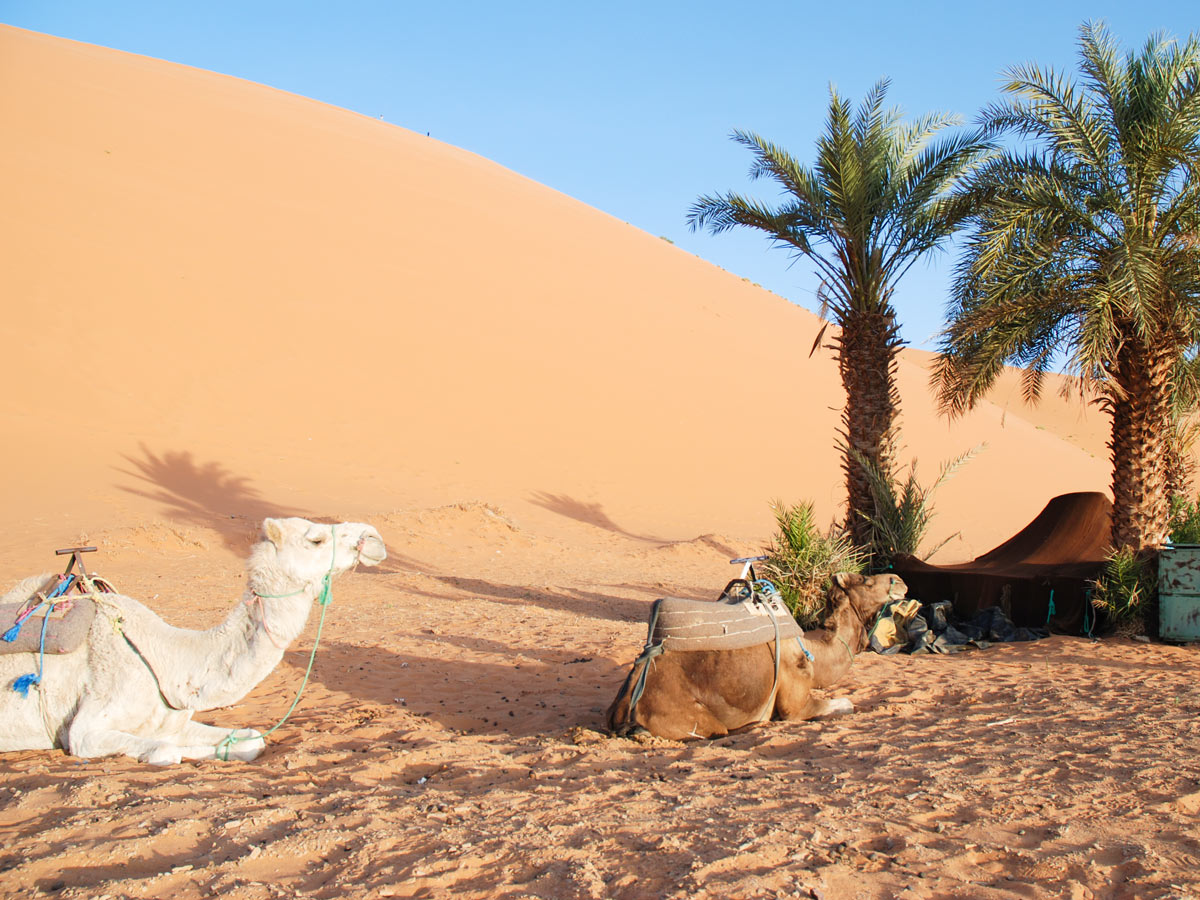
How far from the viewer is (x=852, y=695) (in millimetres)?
6336

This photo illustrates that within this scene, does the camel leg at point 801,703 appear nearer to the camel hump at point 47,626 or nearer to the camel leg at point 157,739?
the camel leg at point 157,739

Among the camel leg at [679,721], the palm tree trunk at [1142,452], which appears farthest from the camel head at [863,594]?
the camel leg at [679,721]

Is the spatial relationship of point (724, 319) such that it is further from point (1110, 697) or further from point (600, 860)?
point (600, 860)

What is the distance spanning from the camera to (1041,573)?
9461 millimetres

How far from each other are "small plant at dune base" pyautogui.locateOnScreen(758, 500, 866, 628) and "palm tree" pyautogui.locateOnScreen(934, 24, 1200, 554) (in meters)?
2.79

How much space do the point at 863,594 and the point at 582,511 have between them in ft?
46.2

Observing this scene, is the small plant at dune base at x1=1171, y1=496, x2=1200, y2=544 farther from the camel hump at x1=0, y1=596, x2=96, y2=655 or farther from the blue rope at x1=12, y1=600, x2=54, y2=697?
the blue rope at x1=12, y1=600, x2=54, y2=697

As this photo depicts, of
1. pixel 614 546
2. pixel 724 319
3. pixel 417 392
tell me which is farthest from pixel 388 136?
pixel 614 546

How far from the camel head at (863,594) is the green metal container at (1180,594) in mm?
2471

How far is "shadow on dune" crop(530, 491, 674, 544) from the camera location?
69.9 feet

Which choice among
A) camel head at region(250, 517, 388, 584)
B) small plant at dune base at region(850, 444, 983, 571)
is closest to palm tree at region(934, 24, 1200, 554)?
small plant at dune base at region(850, 444, 983, 571)

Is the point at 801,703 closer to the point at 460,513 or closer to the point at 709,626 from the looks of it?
the point at 709,626

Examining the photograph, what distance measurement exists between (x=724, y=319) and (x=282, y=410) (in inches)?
938

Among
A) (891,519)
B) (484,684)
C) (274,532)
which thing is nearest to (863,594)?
(891,519)
